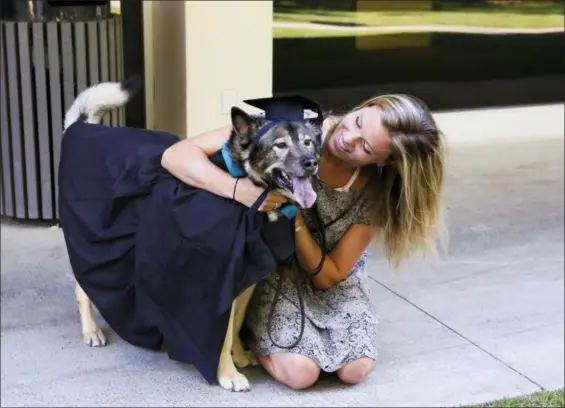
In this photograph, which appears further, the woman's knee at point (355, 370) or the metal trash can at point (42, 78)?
the metal trash can at point (42, 78)

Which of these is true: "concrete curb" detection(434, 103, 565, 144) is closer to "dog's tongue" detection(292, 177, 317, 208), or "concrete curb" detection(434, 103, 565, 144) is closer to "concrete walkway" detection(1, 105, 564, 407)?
"concrete walkway" detection(1, 105, 564, 407)

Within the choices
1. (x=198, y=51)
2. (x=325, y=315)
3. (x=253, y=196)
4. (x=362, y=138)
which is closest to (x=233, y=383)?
(x=325, y=315)

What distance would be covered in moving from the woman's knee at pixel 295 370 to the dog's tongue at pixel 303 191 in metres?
0.53

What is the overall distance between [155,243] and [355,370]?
64cm

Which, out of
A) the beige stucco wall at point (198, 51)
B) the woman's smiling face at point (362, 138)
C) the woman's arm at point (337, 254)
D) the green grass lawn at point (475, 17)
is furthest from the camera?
the beige stucco wall at point (198, 51)

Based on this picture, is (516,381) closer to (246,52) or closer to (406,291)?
(406,291)


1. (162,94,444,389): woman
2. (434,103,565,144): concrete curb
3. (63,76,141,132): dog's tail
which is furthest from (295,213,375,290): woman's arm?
(434,103,565,144): concrete curb

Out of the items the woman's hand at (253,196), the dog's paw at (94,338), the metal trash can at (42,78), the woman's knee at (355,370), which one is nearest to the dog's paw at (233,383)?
the woman's knee at (355,370)

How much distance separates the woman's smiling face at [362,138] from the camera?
192 cm

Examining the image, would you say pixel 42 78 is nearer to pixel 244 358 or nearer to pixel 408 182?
pixel 244 358

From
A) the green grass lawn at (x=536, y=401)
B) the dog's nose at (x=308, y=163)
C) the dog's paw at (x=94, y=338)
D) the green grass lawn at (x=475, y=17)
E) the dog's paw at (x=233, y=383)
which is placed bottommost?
the green grass lawn at (x=536, y=401)

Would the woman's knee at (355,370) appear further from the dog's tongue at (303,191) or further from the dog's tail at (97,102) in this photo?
the dog's tail at (97,102)

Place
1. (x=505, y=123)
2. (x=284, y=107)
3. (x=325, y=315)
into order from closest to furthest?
(x=284, y=107), (x=325, y=315), (x=505, y=123)

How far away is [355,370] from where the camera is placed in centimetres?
226
